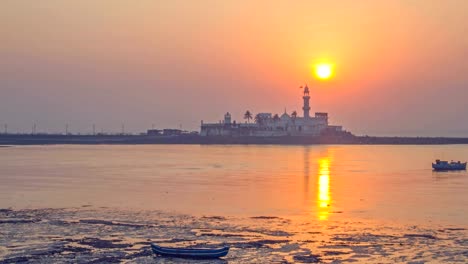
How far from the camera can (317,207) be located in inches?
1518

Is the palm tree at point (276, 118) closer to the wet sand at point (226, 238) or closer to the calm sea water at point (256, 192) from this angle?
the calm sea water at point (256, 192)

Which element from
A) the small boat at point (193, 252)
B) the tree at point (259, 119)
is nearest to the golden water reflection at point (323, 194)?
the small boat at point (193, 252)

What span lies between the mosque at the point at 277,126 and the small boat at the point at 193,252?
6297 inches

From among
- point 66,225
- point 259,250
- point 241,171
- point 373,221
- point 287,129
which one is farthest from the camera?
point 287,129

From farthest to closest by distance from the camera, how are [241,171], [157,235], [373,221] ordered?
1. [241,171]
2. [373,221]
3. [157,235]

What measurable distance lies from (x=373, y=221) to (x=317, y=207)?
6.37 metres

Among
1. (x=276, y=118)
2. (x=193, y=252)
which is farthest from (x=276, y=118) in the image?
(x=193, y=252)

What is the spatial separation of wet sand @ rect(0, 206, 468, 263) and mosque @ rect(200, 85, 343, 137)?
15194 centimetres

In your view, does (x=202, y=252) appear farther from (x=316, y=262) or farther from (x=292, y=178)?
(x=292, y=178)

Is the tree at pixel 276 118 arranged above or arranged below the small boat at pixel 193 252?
above

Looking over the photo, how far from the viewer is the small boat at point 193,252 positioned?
2347 centimetres

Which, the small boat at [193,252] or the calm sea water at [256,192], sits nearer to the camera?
the small boat at [193,252]

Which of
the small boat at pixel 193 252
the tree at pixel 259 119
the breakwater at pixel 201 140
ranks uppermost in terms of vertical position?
the tree at pixel 259 119

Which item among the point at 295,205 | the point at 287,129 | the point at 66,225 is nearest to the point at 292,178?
the point at 295,205
